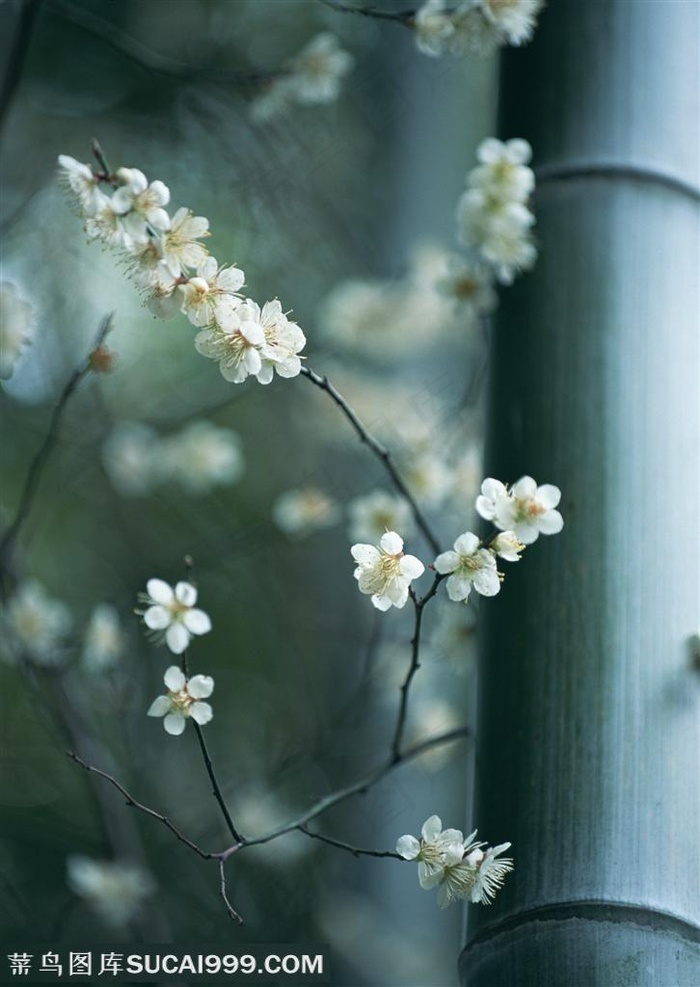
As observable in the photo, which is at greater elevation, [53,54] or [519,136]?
[53,54]

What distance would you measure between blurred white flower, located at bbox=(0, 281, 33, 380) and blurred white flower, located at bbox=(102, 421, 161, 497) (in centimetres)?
106

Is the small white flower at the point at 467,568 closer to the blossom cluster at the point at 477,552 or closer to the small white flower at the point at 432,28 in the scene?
the blossom cluster at the point at 477,552

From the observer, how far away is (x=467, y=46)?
4.73ft

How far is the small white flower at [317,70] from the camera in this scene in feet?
5.99

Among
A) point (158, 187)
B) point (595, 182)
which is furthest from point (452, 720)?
point (158, 187)

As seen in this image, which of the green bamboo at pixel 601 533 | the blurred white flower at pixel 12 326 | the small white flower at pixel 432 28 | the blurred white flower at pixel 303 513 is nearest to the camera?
the green bamboo at pixel 601 533

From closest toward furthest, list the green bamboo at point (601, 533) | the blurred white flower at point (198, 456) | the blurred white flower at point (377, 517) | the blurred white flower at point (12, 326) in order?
the green bamboo at point (601, 533) < the blurred white flower at point (12, 326) < the blurred white flower at point (377, 517) < the blurred white flower at point (198, 456)

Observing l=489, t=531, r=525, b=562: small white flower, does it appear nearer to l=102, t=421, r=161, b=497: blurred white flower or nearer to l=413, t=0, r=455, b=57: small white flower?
l=413, t=0, r=455, b=57: small white flower

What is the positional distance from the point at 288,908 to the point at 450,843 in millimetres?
1273

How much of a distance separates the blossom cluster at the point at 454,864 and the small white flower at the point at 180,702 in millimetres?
215

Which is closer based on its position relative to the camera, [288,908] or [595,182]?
[595,182]

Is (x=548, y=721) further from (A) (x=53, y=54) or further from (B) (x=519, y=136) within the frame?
(A) (x=53, y=54)

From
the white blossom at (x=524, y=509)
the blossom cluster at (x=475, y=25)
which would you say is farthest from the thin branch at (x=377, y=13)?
the white blossom at (x=524, y=509)

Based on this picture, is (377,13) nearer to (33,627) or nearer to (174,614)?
(174,614)
